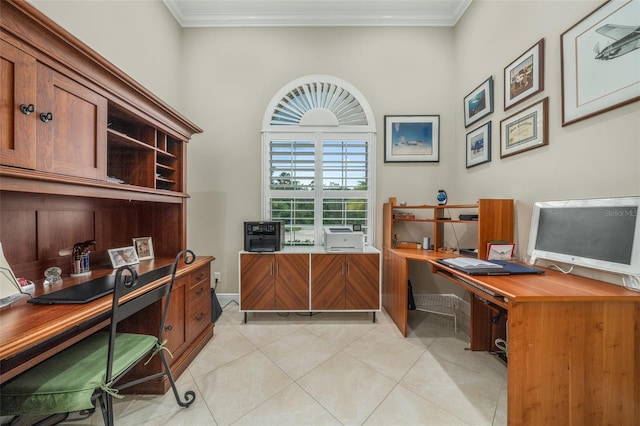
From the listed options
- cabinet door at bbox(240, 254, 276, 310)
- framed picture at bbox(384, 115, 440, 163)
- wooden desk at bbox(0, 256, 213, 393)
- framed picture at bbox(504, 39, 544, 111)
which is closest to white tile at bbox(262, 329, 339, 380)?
cabinet door at bbox(240, 254, 276, 310)

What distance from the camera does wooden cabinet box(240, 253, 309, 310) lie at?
2.40 m

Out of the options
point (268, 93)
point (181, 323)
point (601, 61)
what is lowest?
point (181, 323)

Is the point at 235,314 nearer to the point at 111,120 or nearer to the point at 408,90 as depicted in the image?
the point at 111,120

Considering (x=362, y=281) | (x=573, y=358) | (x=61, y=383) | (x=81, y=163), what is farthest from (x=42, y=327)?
(x=573, y=358)

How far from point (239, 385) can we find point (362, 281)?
140cm

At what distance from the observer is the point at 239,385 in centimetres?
158

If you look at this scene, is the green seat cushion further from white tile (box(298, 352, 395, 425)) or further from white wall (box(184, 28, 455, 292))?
white wall (box(184, 28, 455, 292))

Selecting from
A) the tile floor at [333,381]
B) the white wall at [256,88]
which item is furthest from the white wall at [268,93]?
the tile floor at [333,381]

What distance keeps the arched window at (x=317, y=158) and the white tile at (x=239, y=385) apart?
1.39m

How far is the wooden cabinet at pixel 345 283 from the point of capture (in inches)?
95.3

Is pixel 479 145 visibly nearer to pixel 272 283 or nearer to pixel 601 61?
pixel 601 61

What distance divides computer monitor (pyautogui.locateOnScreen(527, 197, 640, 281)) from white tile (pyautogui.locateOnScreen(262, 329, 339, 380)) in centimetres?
180

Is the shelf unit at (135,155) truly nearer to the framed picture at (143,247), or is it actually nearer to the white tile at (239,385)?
the framed picture at (143,247)

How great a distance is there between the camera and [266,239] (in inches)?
97.6
